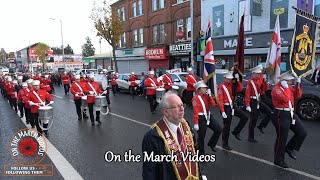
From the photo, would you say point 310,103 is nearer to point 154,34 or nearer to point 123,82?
point 123,82

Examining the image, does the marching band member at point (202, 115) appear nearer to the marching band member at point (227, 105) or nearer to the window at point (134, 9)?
the marching band member at point (227, 105)

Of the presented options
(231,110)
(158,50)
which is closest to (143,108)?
(231,110)

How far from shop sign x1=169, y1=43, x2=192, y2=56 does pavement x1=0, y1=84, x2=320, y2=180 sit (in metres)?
15.3

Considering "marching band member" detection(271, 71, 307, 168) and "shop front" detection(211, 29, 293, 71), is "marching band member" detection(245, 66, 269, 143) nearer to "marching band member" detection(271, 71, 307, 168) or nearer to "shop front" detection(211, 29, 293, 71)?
"marching band member" detection(271, 71, 307, 168)

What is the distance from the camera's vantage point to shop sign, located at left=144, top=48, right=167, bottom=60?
2776 centimetres

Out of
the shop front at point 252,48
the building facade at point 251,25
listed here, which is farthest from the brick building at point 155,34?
the shop front at point 252,48

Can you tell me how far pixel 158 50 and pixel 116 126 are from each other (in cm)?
1976

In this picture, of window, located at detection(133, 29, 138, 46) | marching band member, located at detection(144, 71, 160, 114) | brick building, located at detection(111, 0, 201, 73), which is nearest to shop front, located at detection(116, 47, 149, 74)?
brick building, located at detection(111, 0, 201, 73)

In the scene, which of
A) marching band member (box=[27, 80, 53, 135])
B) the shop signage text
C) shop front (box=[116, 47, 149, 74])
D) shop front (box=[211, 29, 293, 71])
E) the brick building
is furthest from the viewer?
shop front (box=[116, 47, 149, 74])

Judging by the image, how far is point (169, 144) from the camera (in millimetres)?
2721

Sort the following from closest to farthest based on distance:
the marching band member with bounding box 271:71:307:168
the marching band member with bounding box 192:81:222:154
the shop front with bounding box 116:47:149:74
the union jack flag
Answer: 1. the marching band member with bounding box 271:71:307:168
2. the marching band member with bounding box 192:81:222:154
3. the union jack flag
4. the shop front with bounding box 116:47:149:74

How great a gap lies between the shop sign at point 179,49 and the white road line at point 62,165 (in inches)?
722

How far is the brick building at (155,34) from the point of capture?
25.4 metres

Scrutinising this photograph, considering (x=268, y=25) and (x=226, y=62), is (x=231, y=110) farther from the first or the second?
(x=226, y=62)
